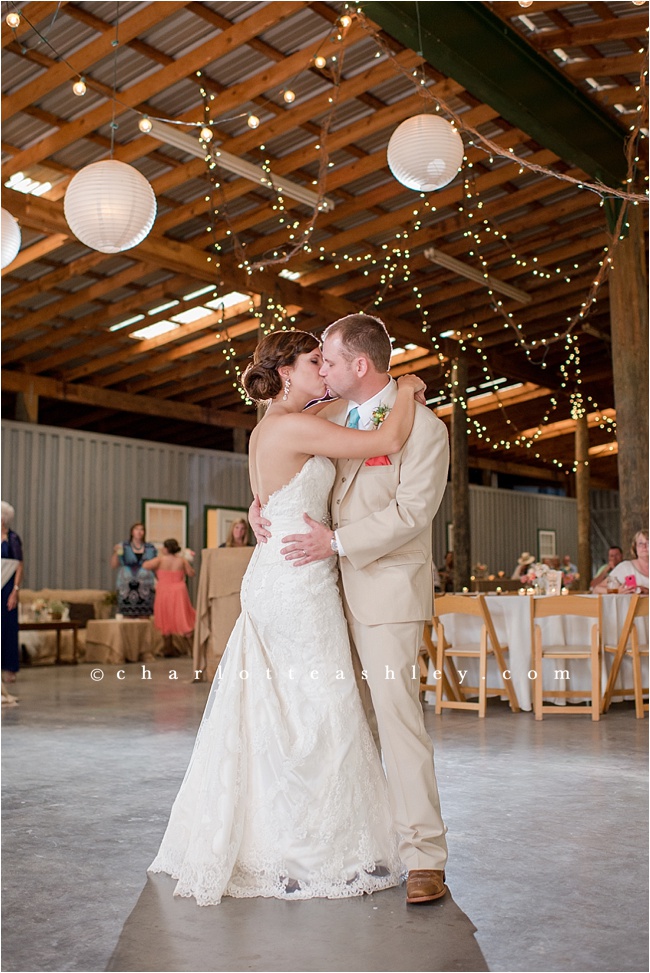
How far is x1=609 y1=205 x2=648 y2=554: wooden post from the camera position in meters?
8.70

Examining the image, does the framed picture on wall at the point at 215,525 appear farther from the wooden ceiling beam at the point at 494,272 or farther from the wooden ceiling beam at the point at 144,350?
the wooden ceiling beam at the point at 494,272

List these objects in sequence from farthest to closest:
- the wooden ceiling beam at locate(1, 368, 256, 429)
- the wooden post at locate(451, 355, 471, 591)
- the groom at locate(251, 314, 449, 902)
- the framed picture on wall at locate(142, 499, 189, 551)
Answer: the framed picture on wall at locate(142, 499, 189, 551) → the wooden post at locate(451, 355, 471, 591) → the wooden ceiling beam at locate(1, 368, 256, 429) → the groom at locate(251, 314, 449, 902)

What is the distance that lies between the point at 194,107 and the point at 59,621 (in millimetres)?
5903

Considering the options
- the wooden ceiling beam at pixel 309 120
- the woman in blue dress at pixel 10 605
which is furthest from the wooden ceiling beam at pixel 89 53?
the woman in blue dress at pixel 10 605

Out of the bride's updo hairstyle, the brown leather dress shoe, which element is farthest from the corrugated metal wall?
the brown leather dress shoe

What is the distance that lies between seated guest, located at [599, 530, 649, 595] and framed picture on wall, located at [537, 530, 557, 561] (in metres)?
14.9

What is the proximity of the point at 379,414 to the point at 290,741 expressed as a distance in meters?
0.99

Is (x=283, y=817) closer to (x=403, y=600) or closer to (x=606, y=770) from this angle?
(x=403, y=600)

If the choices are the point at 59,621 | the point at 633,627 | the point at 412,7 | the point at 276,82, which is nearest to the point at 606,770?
the point at 633,627

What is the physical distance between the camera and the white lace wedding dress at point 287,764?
2.52 m

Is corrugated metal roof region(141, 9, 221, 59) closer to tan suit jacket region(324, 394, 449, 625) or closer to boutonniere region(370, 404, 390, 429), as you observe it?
boutonniere region(370, 404, 390, 429)

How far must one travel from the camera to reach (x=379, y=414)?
2.75 meters

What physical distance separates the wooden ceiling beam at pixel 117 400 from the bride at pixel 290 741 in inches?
454

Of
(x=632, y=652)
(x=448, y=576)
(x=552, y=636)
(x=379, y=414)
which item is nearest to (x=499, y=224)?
(x=448, y=576)
